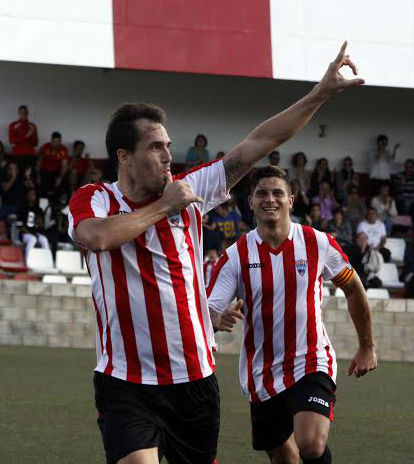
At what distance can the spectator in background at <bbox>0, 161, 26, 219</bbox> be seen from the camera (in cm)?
1666

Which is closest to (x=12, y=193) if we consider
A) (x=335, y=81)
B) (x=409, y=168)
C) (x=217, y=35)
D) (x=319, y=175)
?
(x=217, y=35)

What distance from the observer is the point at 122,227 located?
4.21 meters

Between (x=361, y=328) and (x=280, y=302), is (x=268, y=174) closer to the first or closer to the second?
(x=280, y=302)

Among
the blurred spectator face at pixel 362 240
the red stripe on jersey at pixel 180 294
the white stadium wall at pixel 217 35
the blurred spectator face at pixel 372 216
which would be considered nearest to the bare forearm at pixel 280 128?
the red stripe on jersey at pixel 180 294

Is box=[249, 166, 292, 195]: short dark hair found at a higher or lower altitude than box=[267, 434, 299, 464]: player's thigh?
higher

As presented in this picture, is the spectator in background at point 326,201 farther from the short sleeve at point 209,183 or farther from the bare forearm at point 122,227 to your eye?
the bare forearm at point 122,227

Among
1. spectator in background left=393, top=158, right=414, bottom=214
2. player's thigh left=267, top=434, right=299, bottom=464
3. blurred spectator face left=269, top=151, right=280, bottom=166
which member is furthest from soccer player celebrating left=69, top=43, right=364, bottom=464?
spectator in background left=393, top=158, right=414, bottom=214

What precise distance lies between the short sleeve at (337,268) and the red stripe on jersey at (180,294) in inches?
72.5

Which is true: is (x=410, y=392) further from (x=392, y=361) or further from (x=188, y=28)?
(x=188, y=28)

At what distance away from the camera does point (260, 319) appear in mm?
6129

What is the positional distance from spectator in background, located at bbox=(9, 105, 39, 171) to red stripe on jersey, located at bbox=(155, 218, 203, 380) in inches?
543

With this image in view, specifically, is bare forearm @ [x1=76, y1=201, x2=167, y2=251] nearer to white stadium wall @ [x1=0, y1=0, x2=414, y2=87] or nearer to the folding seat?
the folding seat

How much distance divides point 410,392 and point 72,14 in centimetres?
778

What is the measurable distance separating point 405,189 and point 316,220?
3.64 m
